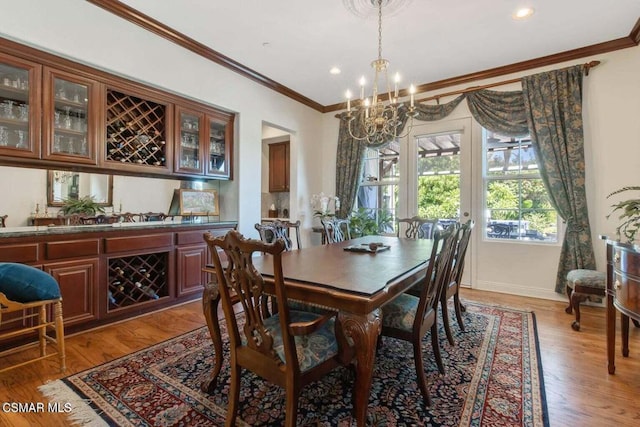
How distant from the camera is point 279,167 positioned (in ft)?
19.2

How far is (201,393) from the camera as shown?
173cm

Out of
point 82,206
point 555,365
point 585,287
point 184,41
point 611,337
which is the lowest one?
point 555,365

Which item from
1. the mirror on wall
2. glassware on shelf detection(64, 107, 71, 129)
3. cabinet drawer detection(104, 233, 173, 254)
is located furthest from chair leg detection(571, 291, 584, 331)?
glassware on shelf detection(64, 107, 71, 129)

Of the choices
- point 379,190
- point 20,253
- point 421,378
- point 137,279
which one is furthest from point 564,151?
point 20,253

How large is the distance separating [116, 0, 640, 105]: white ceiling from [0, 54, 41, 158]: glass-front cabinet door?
1.00 metres

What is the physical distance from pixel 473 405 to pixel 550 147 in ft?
10.1

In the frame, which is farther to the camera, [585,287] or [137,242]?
[137,242]

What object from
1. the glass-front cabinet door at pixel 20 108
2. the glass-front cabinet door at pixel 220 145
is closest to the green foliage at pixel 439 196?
the glass-front cabinet door at pixel 220 145

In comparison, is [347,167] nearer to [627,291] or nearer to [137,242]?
[137,242]

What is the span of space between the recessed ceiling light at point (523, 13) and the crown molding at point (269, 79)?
1014 millimetres

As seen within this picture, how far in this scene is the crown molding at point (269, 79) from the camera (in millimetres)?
2773

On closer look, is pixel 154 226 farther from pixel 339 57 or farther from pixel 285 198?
pixel 285 198

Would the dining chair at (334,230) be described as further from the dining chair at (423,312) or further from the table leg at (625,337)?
the table leg at (625,337)

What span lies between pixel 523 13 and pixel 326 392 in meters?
3.47
